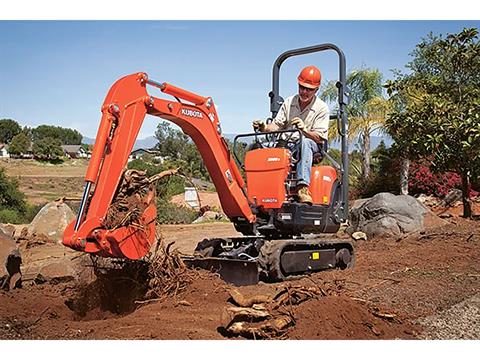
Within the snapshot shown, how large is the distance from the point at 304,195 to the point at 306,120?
94 centimetres

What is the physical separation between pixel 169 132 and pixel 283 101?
16.9m

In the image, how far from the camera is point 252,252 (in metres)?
6.85

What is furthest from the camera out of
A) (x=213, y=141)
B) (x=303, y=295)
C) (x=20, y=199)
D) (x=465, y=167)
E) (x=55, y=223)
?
(x=20, y=199)

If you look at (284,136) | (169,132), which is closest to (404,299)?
(284,136)

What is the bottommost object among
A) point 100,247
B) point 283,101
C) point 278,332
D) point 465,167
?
point 278,332

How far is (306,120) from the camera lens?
721 cm

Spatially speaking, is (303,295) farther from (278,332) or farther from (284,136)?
(284,136)

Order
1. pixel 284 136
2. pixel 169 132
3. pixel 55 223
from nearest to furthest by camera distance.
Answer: pixel 284 136 → pixel 55 223 → pixel 169 132

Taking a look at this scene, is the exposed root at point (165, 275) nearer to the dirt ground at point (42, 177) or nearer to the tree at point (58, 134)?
the dirt ground at point (42, 177)

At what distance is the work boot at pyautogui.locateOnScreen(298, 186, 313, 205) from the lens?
6906 millimetres

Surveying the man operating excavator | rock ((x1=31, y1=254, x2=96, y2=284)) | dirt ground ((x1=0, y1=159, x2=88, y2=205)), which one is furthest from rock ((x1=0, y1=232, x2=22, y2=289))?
dirt ground ((x1=0, y1=159, x2=88, y2=205))

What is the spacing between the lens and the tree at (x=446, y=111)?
11398 mm

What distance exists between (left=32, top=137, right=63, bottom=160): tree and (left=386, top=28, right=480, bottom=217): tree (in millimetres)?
7483

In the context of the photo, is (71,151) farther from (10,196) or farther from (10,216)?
(10,216)
